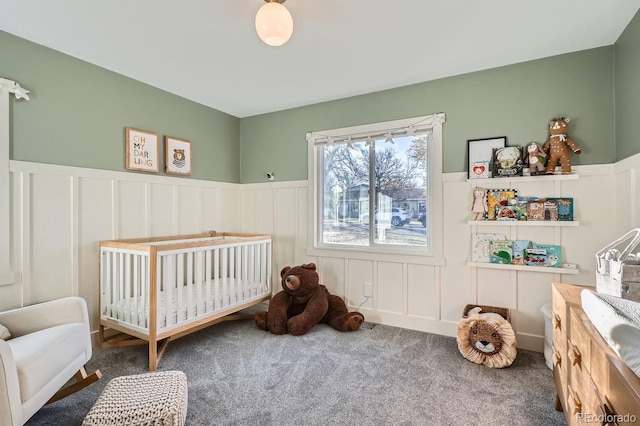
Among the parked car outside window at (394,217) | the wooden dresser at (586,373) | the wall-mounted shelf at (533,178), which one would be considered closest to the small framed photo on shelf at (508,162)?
the wall-mounted shelf at (533,178)

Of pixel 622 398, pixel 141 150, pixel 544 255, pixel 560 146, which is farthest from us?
pixel 141 150

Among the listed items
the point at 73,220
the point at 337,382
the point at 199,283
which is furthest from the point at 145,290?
the point at 337,382

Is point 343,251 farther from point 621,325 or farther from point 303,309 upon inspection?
point 621,325

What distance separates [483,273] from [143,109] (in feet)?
10.7

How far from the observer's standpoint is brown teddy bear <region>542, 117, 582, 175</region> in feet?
7.18

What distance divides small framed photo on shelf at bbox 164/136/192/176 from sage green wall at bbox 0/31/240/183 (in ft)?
0.18

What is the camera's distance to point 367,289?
3.00 m

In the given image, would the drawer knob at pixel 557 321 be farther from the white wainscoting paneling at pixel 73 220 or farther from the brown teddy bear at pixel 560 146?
the white wainscoting paneling at pixel 73 220

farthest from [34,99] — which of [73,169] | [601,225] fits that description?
[601,225]

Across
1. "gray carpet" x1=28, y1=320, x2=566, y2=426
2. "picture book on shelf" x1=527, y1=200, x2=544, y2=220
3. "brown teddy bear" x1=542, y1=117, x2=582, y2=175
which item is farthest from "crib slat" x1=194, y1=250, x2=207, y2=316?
"brown teddy bear" x1=542, y1=117, x2=582, y2=175

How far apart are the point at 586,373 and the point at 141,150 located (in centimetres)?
324

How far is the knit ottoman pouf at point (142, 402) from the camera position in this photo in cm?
133

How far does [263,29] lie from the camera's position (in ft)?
5.00

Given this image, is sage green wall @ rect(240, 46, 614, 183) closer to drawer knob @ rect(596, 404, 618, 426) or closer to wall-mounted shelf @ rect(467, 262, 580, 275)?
wall-mounted shelf @ rect(467, 262, 580, 275)
